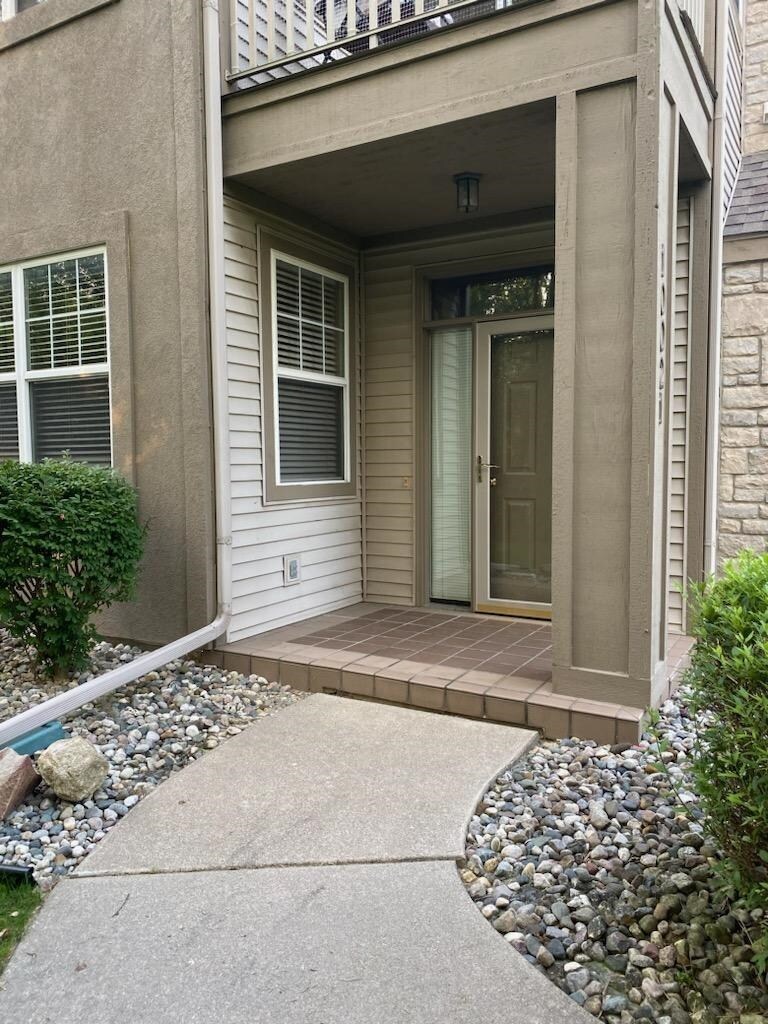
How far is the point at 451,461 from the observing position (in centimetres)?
535

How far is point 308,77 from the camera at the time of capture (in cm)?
391

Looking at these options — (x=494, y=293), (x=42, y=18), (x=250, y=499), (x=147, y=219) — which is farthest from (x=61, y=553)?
(x=42, y=18)

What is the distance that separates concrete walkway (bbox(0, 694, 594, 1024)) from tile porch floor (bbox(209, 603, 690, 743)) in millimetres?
243

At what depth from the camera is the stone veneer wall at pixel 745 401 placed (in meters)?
4.75

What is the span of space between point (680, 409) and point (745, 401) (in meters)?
0.69

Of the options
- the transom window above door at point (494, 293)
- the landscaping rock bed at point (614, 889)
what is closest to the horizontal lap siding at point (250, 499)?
the transom window above door at point (494, 293)

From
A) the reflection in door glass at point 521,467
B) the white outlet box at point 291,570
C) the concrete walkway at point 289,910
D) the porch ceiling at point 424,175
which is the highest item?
the porch ceiling at point 424,175

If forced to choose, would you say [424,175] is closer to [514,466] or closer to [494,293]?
[494,293]

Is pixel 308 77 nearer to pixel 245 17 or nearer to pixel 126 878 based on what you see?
pixel 245 17

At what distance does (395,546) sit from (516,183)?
2491 millimetres

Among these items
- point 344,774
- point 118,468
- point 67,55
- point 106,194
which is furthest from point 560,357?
point 67,55

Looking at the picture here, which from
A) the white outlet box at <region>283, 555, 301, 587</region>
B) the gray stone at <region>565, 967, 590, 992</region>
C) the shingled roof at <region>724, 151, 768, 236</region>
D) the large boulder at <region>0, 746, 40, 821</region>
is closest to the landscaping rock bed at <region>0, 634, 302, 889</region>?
the large boulder at <region>0, 746, 40, 821</region>

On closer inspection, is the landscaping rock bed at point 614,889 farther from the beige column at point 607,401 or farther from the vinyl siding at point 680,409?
the vinyl siding at point 680,409

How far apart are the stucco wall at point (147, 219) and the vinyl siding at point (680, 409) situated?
2654mm
